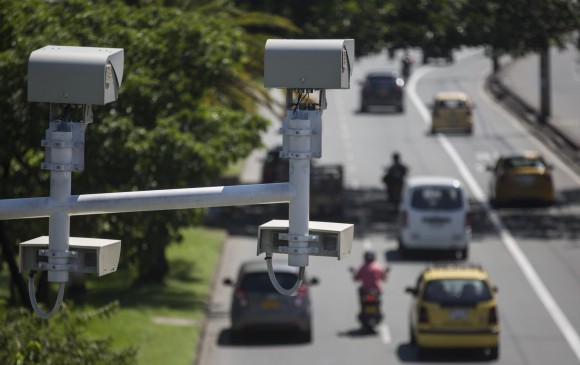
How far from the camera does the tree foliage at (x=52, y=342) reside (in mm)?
12938

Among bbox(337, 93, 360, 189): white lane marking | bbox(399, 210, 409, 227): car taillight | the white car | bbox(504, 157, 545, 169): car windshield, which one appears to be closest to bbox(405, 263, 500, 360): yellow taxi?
the white car

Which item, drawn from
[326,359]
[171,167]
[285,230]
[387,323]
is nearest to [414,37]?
[387,323]

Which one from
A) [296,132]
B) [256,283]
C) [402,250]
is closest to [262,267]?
[256,283]

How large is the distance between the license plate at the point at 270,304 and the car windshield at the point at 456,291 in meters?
3.31

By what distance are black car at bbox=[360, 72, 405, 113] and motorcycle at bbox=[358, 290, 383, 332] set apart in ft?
133

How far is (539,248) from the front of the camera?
39000 millimetres

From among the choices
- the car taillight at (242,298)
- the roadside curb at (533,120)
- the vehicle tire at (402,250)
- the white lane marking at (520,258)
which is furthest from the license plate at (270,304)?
the roadside curb at (533,120)

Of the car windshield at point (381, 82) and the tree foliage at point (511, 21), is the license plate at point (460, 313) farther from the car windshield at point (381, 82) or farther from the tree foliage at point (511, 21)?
the car windshield at point (381, 82)

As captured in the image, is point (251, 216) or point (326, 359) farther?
point (251, 216)

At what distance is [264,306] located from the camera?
92.3ft

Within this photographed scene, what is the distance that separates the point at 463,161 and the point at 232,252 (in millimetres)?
18591

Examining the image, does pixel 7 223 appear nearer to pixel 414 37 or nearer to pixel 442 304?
pixel 442 304

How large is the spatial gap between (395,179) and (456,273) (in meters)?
19.7

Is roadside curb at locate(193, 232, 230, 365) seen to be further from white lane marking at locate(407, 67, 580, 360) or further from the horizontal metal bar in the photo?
the horizontal metal bar
